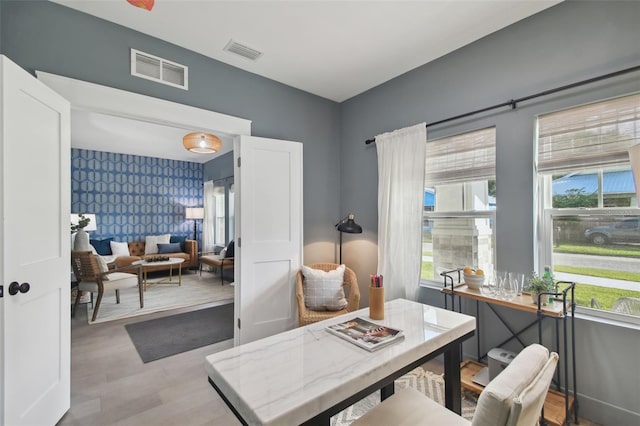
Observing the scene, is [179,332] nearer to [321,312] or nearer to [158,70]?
[321,312]

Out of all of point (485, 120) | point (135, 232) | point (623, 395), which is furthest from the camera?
point (135, 232)

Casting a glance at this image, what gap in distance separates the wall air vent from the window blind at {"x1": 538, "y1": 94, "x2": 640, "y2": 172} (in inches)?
114

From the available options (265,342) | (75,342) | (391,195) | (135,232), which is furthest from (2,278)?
(135,232)

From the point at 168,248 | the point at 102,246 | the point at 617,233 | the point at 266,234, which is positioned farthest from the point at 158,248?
the point at 617,233

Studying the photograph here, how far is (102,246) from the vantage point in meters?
6.07

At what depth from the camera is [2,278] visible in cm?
146

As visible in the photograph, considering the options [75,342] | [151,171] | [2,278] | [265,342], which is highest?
[151,171]

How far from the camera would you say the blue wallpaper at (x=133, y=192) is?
6242 millimetres

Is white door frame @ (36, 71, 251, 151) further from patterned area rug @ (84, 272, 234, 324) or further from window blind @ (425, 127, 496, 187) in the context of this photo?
patterned area rug @ (84, 272, 234, 324)

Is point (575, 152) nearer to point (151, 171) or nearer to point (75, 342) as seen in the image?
point (75, 342)

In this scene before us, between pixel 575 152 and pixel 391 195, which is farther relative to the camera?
pixel 391 195

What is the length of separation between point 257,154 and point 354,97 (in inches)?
58.4

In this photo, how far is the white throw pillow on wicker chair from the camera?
9.19 feet

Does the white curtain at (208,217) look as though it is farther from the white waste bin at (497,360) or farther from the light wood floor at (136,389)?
the white waste bin at (497,360)
